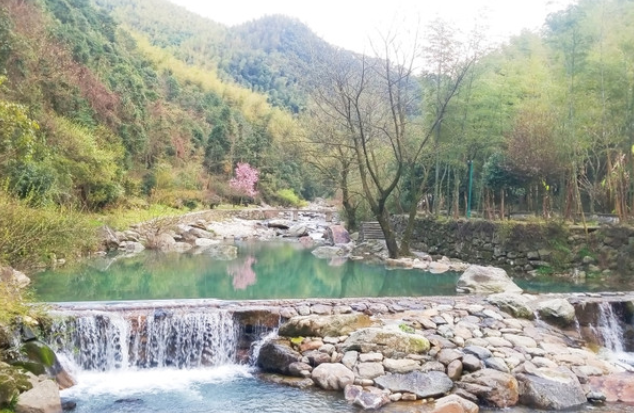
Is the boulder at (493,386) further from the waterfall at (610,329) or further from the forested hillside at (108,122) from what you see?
the forested hillside at (108,122)

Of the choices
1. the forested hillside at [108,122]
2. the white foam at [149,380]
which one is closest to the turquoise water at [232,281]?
the forested hillside at [108,122]

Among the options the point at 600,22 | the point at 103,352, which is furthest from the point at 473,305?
the point at 600,22

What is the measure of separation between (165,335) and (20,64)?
43.5ft

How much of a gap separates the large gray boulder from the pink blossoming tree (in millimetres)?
24620

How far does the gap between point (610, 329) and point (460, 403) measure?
4.18m

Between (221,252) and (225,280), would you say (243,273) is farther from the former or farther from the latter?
(221,252)

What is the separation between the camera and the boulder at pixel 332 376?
5.96m

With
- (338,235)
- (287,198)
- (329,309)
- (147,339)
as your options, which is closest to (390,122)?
(338,235)

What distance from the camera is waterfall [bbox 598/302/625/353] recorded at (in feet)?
25.8

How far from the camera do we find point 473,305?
8156 millimetres

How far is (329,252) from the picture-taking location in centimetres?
1788

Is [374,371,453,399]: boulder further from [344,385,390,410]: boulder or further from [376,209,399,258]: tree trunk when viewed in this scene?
[376,209,399,258]: tree trunk

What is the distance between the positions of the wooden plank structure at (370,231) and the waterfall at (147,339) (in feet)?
43.2

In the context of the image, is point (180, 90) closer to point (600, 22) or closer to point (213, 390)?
point (600, 22)
